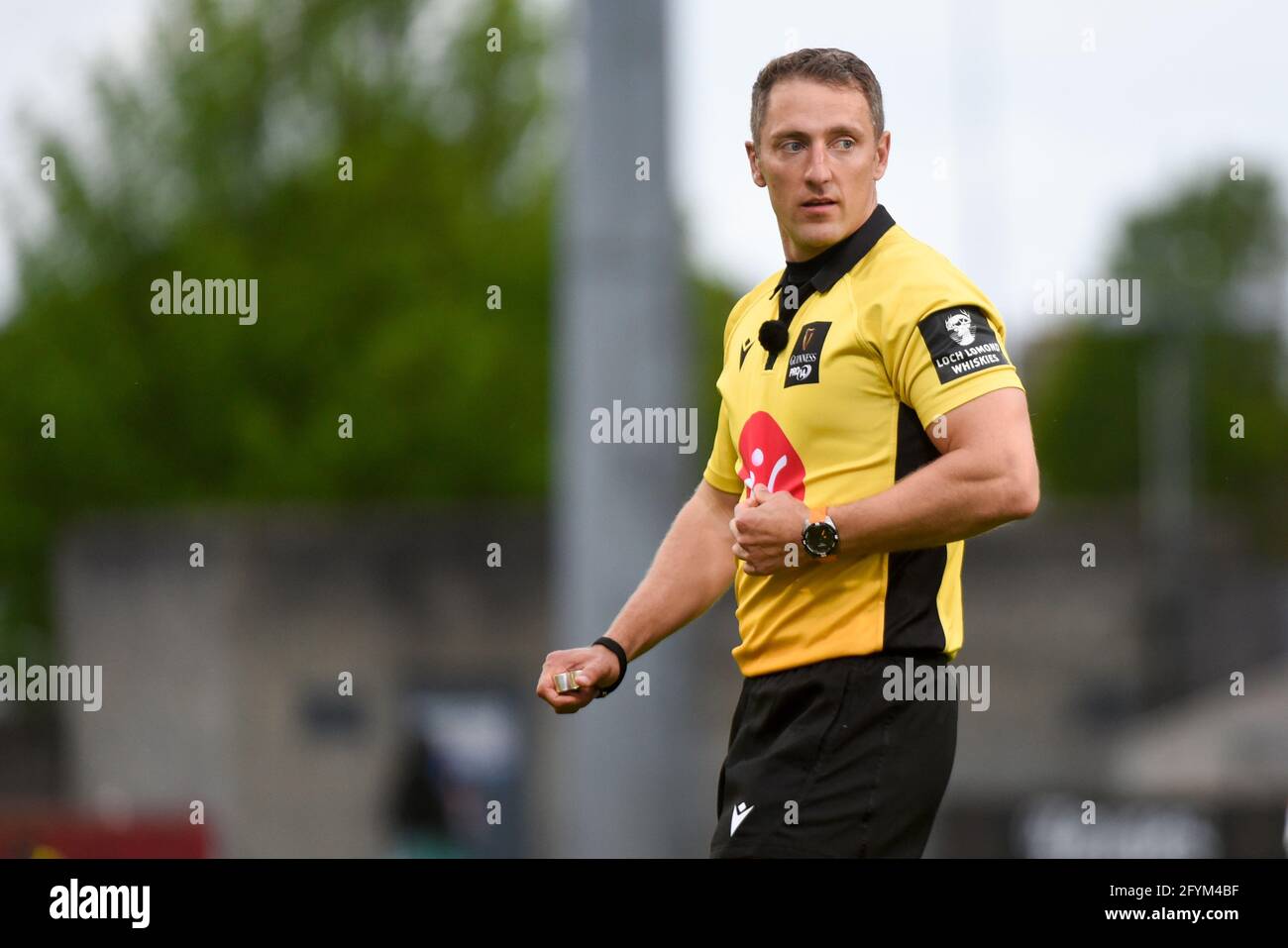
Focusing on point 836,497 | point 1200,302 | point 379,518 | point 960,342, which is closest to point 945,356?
point 960,342

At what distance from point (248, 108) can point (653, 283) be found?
25.2 m

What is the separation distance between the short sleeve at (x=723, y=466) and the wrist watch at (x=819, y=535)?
383 mm

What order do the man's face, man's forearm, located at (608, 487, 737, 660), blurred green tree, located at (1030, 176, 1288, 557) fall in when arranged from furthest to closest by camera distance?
blurred green tree, located at (1030, 176, 1288, 557) → man's forearm, located at (608, 487, 737, 660) → the man's face

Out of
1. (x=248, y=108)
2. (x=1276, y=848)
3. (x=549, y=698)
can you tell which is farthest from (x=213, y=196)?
(x=549, y=698)

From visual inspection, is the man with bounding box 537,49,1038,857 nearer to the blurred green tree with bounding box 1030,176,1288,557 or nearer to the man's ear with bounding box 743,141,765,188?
the man's ear with bounding box 743,141,765,188

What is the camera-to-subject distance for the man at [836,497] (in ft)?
8.74

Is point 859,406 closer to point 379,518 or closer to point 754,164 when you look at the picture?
point 754,164

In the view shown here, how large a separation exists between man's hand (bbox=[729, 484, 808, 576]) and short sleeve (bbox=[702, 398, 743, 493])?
0.36m

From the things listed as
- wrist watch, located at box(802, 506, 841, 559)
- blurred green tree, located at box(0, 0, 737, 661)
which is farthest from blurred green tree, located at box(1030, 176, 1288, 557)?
blurred green tree, located at box(0, 0, 737, 661)

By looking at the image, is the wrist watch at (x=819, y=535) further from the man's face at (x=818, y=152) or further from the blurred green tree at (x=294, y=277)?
the blurred green tree at (x=294, y=277)

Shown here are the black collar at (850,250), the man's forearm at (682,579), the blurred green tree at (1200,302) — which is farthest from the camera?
the blurred green tree at (1200,302)

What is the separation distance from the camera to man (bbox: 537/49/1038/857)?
8.74ft

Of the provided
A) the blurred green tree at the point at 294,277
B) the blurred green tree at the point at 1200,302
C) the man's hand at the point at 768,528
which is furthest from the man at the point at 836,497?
the blurred green tree at the point at 294,277

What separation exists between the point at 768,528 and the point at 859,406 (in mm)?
240
